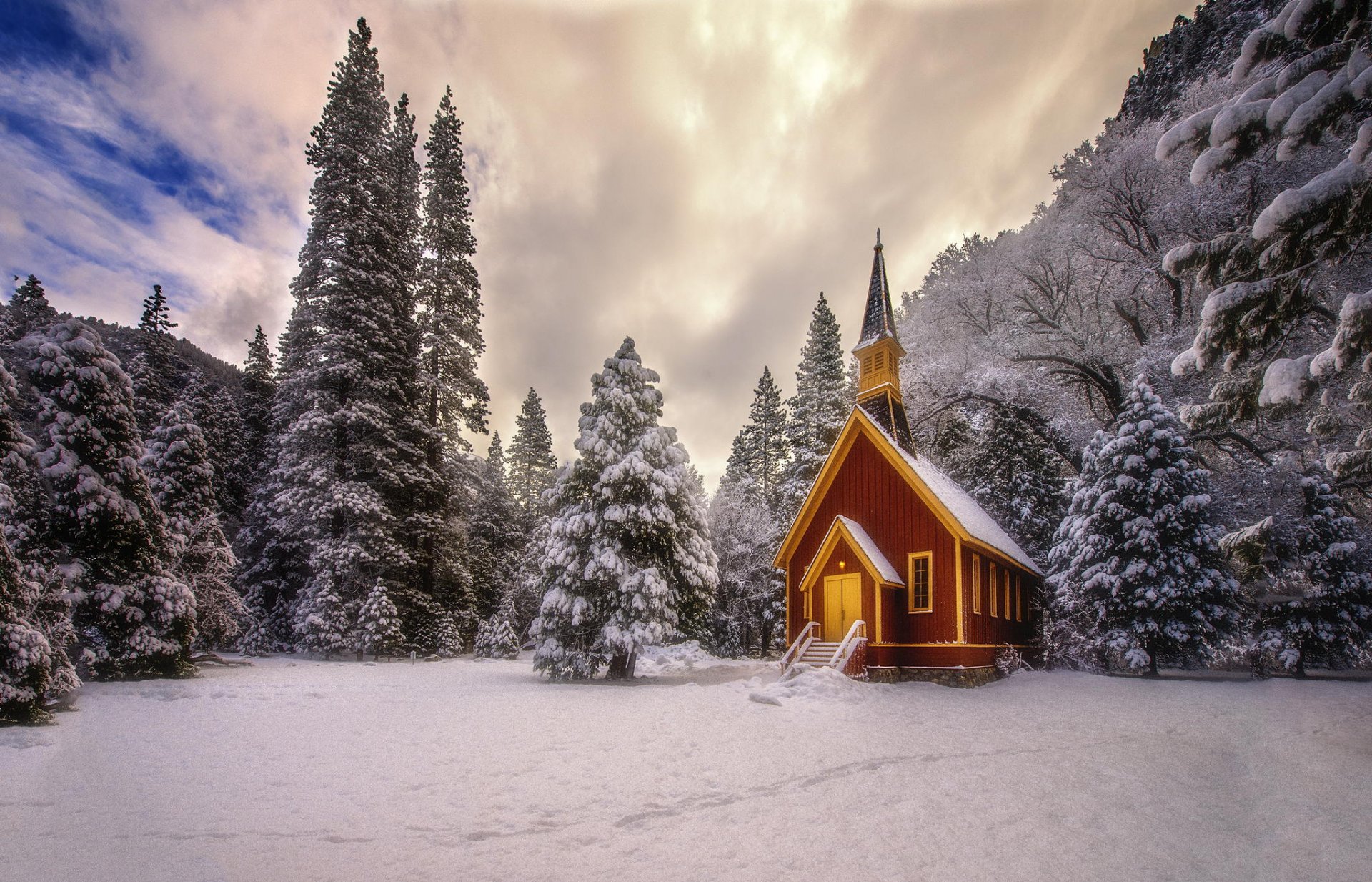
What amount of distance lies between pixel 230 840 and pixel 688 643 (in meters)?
23.6

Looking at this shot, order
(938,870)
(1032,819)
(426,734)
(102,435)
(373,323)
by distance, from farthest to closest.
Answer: (373,323) → (102,435) → (426,734) → (1032,819) → (938,870)

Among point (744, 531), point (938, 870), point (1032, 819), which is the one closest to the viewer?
point (938, 870)

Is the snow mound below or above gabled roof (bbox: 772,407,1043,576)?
below

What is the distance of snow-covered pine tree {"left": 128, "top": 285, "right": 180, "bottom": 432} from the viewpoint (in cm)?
2677

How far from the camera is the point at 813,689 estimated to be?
11844 mm

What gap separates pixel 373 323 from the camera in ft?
66.7

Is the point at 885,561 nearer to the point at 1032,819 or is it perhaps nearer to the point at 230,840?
the point at 1032,819

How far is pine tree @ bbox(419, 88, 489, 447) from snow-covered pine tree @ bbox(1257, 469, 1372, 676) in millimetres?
25752

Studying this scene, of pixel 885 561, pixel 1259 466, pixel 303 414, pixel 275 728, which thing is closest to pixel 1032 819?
pixel 275 728

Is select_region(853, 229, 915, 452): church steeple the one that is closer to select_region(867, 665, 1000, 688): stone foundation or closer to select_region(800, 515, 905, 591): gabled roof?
select_region(800, 515, 905, 591): gabled roof

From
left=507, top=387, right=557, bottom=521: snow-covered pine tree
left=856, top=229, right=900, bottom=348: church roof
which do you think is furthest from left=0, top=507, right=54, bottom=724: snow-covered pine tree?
left=507, top=387, right=557, bottom=521: snow-covered pine tree

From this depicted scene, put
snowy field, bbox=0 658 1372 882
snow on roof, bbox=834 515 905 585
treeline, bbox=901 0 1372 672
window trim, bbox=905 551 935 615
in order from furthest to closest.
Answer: snow on roof, bbox=834 515 905 585, window trim, bbox=905 551 935 615, treeline, bbox=901 0 1372 672, snowy field, bbox=0 658 1372 882

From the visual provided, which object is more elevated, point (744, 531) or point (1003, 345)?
point (1003, 345)

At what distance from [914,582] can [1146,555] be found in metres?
6.42
